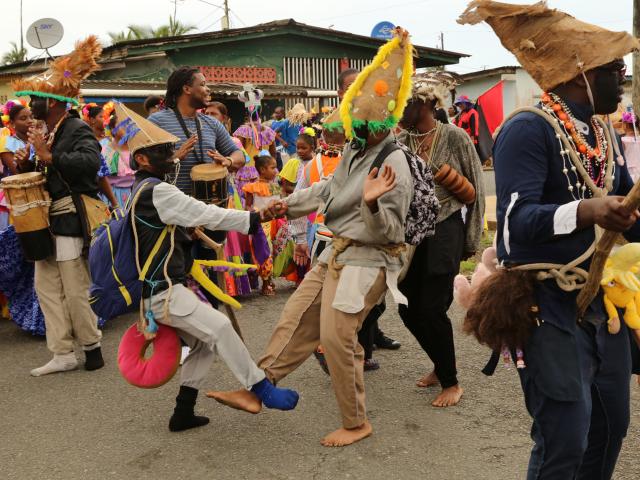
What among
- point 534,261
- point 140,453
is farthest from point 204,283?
point 534,261

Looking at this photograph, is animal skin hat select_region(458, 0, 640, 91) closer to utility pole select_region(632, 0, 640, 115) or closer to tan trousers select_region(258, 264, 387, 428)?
tan trousers select_region(258, 264, 387, 428)

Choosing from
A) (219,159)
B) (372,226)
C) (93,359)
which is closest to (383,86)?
(372,226)

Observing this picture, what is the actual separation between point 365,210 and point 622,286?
1.36 m

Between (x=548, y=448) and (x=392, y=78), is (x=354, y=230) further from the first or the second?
(x=548, y=448)

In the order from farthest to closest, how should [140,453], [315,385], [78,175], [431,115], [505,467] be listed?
[78,175], [315,385], [431,115], [140,453], [505,467]

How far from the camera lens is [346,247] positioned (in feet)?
13.1

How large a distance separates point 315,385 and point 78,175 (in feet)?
7.77

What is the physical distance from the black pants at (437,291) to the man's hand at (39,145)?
281 centimetres

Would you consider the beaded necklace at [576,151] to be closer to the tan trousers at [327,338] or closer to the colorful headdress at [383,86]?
the colorful headdress at [383,86]

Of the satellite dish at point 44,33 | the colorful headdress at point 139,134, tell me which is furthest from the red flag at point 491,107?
the satellite dish at point 44,33

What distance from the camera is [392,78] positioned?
12.7 ft

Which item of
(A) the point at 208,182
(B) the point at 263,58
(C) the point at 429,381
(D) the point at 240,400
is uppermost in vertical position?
(B) the point at 263,58

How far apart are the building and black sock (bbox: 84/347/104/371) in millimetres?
11151

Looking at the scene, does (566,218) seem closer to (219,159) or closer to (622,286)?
(622,286)
